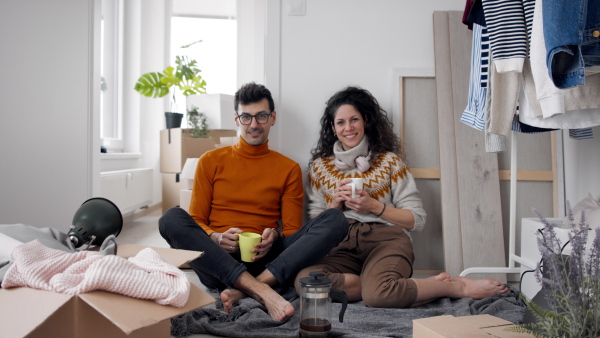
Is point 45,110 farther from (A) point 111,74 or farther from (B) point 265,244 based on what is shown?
(A) point 111,74

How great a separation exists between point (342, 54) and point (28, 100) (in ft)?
5.68

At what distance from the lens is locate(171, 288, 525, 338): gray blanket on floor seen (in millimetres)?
1507

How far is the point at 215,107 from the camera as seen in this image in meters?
4.57

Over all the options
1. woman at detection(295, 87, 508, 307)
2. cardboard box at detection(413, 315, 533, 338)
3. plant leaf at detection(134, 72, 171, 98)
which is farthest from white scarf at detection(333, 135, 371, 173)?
plant leaf at detection(134, 72, 171, 98)

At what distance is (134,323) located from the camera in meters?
0.90

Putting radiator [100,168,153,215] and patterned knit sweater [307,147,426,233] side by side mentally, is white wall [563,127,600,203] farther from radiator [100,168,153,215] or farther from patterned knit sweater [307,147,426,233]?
radiator [100,168,153,215]

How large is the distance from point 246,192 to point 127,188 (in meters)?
2.37

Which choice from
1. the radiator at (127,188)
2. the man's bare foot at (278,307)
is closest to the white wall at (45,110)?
the radiator at (127,188)

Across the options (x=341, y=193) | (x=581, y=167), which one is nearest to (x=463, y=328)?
(x=341, y=193)

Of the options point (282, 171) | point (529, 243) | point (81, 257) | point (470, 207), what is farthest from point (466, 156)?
A: point (81, 257)

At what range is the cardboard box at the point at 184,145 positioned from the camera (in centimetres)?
452

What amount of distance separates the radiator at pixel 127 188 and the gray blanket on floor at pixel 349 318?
2.18m

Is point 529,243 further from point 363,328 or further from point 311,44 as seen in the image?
point 311,44

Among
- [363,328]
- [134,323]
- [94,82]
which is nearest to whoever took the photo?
[134,323]
